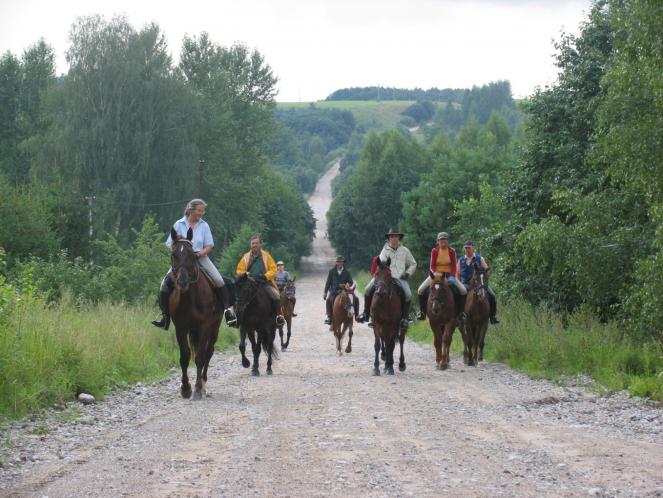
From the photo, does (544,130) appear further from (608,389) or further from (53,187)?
(53,187)

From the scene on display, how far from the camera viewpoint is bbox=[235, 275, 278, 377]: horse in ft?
58.5

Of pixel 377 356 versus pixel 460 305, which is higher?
pixel 460 305

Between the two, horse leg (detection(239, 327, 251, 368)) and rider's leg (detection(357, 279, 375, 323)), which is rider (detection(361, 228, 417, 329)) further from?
horse leg (detection(239, 327, 251, 368))

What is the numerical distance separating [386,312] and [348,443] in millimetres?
8683

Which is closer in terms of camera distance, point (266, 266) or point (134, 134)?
point (266, 266)

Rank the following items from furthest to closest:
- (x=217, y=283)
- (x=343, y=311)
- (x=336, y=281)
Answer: (x=336, y=281)
(x=343, y=311)
(x=217, y=283)

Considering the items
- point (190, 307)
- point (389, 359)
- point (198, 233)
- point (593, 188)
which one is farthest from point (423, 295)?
point (190, 307)

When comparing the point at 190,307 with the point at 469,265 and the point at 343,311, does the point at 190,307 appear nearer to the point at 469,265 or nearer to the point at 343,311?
the point at 469,265

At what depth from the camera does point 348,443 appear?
29.3 ft

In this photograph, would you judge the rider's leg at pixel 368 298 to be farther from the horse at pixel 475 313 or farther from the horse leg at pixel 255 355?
the horse at pixel 475 313

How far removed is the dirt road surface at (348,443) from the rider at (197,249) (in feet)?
4.72

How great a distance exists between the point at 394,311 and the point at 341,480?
10395 millimetres

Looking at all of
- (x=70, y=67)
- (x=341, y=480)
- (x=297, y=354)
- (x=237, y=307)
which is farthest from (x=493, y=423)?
(x=70, y=67)

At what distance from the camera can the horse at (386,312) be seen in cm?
1744
